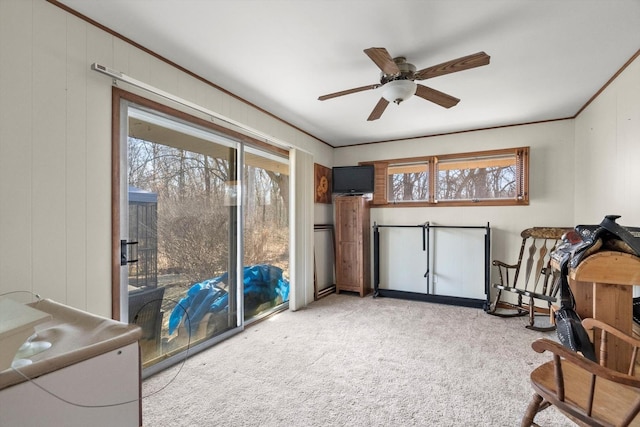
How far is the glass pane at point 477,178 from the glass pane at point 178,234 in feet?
10.0

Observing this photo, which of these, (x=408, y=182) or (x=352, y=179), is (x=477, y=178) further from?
(x=352, y=179)

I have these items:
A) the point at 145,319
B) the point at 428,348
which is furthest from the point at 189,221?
the point at 428,348

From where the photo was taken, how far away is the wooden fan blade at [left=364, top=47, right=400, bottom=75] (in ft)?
5.87

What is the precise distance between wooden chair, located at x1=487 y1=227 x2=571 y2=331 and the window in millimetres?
511

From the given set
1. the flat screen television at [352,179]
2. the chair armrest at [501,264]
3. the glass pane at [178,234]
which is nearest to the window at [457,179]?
the flat screen television at [352,179]

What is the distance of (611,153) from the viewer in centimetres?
271

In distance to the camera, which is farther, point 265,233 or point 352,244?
point 352,244

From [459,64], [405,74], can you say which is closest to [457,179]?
[405,74]

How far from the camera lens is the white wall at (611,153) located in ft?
7.54

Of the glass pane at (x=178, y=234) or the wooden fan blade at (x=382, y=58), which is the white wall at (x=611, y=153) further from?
the glass pane at (x=178, y=234)

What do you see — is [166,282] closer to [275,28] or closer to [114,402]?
[114,402]

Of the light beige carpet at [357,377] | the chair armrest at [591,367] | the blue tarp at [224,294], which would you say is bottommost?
the light beige carpet at [357,377]

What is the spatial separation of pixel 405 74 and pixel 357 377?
232cm

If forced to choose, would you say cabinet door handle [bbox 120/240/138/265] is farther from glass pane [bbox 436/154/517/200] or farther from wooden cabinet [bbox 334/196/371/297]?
glass pane [bbox 436/154/517/200]
